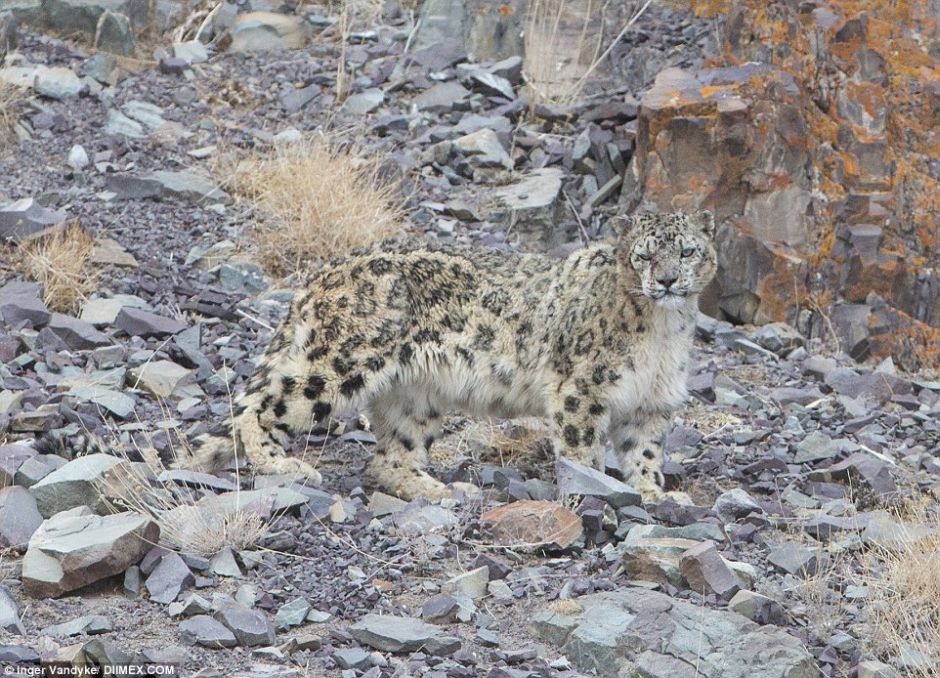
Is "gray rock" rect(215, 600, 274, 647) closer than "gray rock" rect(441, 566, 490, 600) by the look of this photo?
Yes

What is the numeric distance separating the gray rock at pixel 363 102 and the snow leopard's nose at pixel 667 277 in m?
6.58

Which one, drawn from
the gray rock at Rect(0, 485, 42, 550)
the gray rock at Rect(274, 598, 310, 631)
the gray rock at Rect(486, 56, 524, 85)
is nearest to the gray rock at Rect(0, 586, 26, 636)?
the gray rock at Rect(0, 485, 42, 550)

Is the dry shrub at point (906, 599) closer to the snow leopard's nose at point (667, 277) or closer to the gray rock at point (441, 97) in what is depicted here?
the snow leopard's nose at point (667, 277)

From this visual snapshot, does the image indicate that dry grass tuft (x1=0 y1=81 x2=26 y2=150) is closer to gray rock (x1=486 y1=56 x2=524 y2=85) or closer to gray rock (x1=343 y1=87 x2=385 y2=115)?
gray rock (x1=343 y1=87 x2=385 y2=115)

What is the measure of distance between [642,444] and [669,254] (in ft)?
3.62

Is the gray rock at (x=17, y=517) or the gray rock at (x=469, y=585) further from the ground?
the gray rock at (x=469, y=585)

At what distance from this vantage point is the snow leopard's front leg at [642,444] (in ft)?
25.9

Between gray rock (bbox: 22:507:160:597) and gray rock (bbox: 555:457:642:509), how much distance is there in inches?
84.7

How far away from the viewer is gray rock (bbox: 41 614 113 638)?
5.30 metres

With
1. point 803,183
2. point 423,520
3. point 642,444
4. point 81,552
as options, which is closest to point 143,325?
point 423,520

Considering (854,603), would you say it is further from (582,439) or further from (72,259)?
(72,259)

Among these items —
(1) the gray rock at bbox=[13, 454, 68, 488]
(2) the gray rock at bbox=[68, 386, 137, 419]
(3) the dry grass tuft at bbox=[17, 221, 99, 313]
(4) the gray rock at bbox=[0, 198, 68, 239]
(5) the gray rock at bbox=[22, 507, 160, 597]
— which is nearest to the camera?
(5) the gray rock at bbox=[22, 507, 160, 597]

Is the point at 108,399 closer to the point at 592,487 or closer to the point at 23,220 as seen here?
the point at 23,220

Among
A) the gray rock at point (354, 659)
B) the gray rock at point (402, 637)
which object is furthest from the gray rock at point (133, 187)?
the gray rock at point (354, 659)
